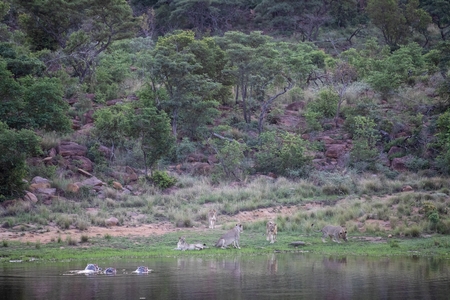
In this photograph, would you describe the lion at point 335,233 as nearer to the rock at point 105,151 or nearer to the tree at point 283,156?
the tree at point 283,156

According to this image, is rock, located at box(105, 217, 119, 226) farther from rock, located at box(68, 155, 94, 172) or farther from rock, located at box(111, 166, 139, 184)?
rock, located at box(68, 155, 94, 172)

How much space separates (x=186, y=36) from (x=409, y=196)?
2326 cm

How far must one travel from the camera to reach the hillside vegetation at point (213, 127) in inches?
1155

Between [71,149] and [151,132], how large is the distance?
17.7 ft

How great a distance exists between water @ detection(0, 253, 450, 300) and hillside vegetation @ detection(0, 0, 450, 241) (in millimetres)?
6985

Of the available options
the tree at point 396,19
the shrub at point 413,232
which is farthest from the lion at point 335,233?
the tree at point 396,19

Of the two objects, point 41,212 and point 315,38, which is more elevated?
point 315,38

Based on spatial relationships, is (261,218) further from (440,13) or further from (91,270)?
(440,13)

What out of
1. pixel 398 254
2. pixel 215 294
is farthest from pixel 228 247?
pixel 215 294

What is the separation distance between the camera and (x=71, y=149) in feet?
124

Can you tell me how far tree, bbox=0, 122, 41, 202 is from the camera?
28.3 metres

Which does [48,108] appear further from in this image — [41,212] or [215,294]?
[215,294]

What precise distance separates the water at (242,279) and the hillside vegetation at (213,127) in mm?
6985

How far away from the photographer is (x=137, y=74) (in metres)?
49.2
